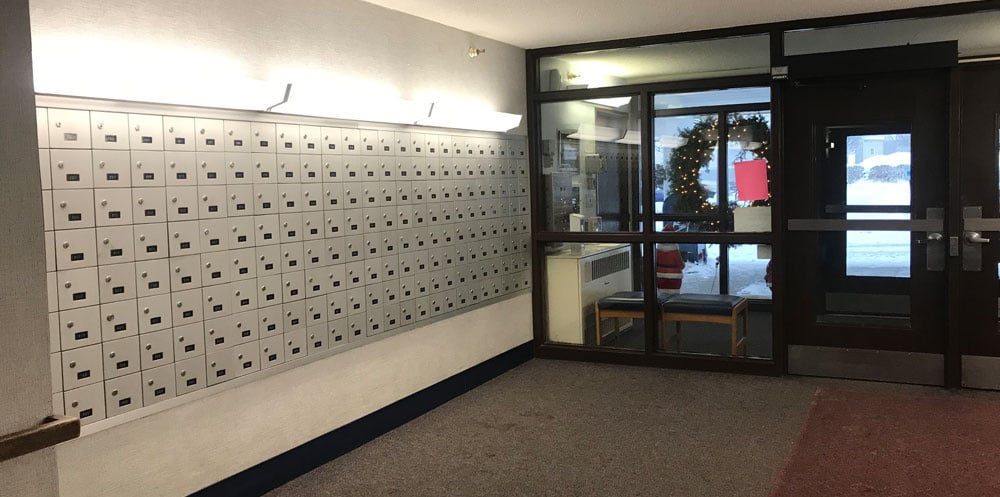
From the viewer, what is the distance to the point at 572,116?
6.08 metres

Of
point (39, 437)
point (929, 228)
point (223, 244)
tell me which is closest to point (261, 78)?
point (223, 244)

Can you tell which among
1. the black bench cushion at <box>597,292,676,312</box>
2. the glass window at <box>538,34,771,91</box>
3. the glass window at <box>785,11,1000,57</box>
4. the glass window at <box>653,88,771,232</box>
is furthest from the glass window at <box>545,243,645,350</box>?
the glass window at <box>785,11,1000,57</box>

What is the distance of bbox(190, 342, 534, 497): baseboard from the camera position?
3623 millimetres

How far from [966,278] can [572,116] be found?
2.89 meters

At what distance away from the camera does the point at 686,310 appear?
5773mm

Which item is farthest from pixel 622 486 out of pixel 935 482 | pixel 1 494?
pixel 1 494

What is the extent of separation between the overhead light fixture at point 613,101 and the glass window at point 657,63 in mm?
103

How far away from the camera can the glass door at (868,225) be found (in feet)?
Result: 16.8

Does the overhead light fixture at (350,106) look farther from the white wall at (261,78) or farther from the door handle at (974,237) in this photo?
the door handle at (974,237)

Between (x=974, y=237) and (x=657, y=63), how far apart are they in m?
2.37

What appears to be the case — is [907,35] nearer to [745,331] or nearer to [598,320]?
[745,331]

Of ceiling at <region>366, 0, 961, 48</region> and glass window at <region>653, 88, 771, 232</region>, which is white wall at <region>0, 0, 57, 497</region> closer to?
ceiling at <region>366, 0, 961, 48</region>

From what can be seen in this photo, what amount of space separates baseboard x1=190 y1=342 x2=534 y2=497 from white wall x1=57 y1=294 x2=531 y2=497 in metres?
0.04

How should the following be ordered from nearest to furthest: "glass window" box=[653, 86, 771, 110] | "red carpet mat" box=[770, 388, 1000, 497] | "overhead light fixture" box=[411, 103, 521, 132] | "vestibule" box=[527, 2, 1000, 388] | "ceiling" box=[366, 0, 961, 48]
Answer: "red carpet mat" box=[770, 388, 1000, 497]
"ceiling" box=[366, 0, 961, 48]
"overhead light fixture" box=[411, 103, 521, 132]
"vestibule" box=[527, 2, 1000, 388]
"glass window" box=[653, 86, 771, 110]
